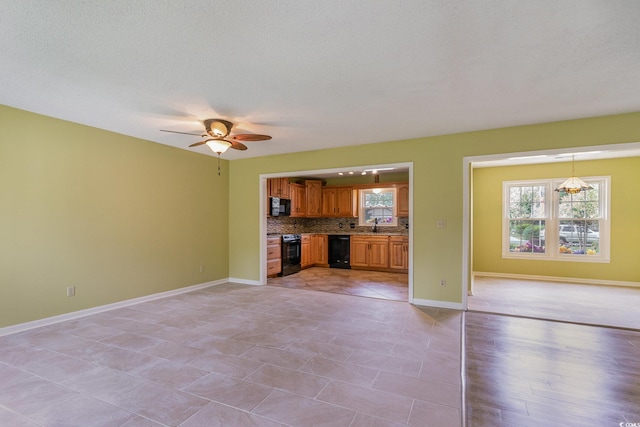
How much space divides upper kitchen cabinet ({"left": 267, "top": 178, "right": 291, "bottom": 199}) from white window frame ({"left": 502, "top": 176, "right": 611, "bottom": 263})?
16.8 feet

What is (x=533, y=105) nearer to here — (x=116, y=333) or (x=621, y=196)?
(x=621, y=196)

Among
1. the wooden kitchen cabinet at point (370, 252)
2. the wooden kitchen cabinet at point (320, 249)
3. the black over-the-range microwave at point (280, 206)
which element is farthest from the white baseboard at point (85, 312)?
the wooden kitchen cabinet at point (370, 252)

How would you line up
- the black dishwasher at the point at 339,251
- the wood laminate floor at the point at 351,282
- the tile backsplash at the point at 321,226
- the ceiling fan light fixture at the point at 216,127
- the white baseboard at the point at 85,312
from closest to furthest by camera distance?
the white baseboard at the point at 85,312
the ceiling fan light fixture at the point at 216,127
the wood laminate floor at the point at 351,282
the tile backsplash at the point at 321,226
the black dishwasher at the point at 339,251

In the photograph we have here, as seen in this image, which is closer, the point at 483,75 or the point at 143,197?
the point at 483,75

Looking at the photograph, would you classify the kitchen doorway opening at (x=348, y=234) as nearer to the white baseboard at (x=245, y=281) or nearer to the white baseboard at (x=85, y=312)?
the white baseboard at (x=245, y=281)

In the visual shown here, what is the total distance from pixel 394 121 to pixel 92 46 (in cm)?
307

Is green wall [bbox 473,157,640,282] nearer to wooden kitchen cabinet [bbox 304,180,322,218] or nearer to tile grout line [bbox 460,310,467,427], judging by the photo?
tile grout line [bbox 460,310,467,427]

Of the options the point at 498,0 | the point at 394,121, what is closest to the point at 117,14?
the point at 498,0

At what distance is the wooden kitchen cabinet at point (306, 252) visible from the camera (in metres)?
7.63

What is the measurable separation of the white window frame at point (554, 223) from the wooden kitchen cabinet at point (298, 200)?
16.0 ft

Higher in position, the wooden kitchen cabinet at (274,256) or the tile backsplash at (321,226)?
the tile backsplash at (321,226)

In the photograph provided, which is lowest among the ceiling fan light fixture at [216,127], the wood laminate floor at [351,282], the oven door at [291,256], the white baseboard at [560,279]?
the wood laminate floor at [351,282]

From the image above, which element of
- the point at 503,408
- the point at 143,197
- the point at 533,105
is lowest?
the point at 503,408

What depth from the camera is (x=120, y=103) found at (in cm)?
317
